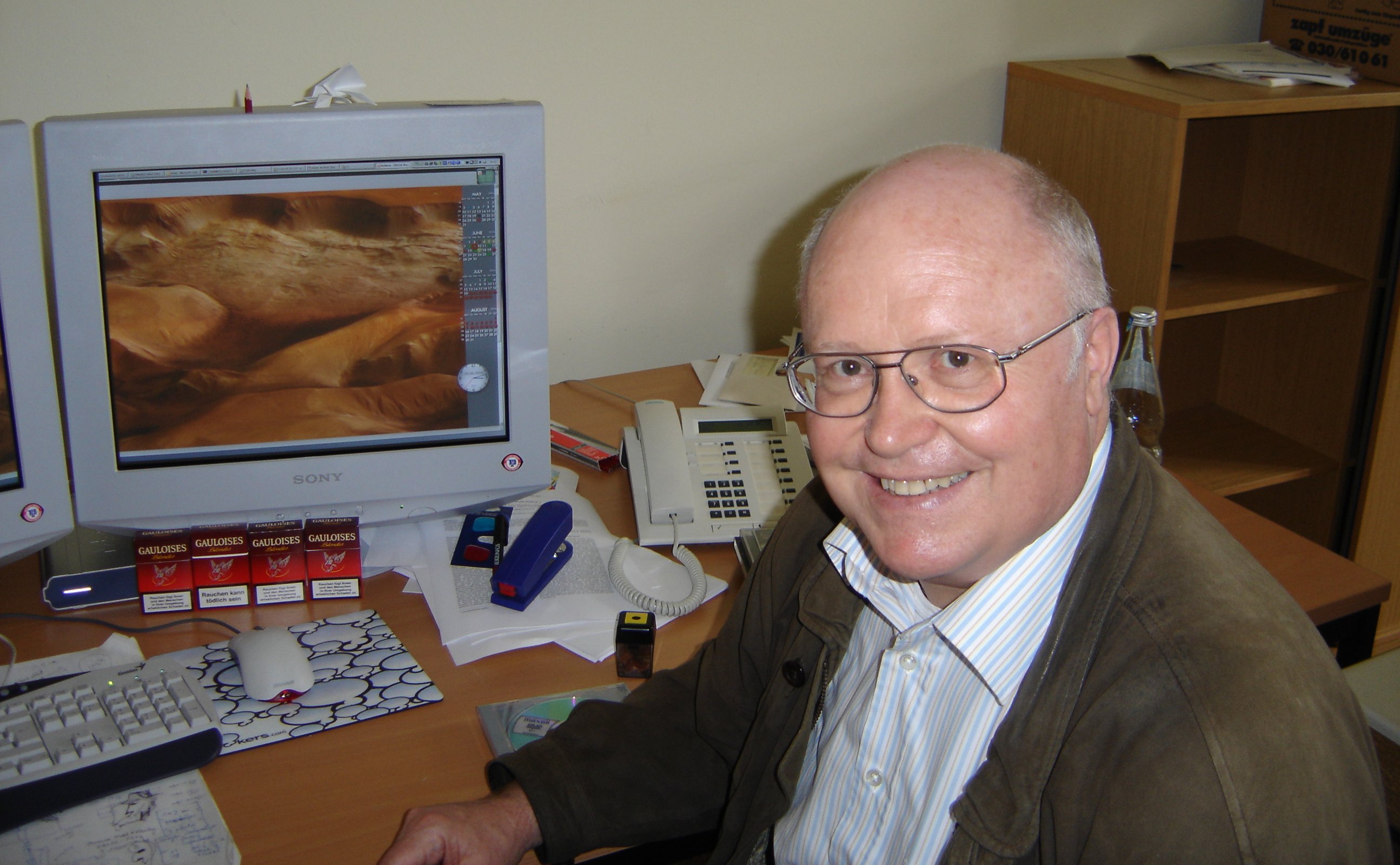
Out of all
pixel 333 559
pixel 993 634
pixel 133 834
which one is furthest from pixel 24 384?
pixel 993 634

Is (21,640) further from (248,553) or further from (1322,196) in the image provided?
(1322,196)

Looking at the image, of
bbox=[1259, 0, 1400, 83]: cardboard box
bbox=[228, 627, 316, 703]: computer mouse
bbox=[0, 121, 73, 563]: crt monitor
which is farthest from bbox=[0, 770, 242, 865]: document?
bbox=[1259, 0, 1400, 83]: cardboard box

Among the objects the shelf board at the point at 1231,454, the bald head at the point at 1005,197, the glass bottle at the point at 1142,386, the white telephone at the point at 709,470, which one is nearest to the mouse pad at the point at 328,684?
the white telephone at the point at 709,470

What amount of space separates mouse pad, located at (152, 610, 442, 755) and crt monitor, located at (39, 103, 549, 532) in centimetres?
19

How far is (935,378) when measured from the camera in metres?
0.96

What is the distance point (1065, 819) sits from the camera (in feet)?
2.80

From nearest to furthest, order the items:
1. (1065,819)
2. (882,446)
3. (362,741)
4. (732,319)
→ (1065,819)
(882,446)
(362,741)
(732,319)

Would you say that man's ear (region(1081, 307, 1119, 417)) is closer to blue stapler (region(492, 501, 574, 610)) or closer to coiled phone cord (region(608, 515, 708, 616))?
coiled phone cord (region(608, 515, 708, 616))

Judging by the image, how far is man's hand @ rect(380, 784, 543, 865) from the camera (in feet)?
3.49

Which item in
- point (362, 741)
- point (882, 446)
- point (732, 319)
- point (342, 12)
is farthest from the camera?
point (732, 319)

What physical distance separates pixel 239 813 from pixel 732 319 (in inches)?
58.4

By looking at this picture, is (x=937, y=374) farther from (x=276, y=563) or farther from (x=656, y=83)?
(x=656, y=83)

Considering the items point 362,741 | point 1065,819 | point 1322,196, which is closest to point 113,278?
point 362,741

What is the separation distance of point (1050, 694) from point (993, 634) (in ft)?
0.28
